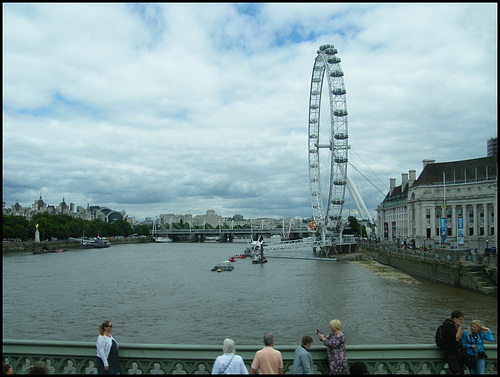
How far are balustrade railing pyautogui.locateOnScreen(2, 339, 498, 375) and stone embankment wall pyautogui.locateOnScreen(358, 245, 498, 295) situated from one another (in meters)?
22.7

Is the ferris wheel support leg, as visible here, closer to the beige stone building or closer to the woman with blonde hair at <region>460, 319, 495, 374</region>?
the beige stone building

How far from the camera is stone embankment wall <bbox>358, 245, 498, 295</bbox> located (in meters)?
25.7

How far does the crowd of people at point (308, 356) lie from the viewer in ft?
15.9

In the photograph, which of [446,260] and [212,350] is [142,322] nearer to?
[212,350]

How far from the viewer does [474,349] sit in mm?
5359

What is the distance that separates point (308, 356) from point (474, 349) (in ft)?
6.93

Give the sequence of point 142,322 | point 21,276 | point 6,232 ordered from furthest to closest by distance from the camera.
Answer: point 6,232 < point 21,276 < point 142,322

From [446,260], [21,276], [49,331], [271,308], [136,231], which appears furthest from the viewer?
[136,231]

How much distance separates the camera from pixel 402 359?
5.09 m

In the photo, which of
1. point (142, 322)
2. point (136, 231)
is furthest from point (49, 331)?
point (136, 231)

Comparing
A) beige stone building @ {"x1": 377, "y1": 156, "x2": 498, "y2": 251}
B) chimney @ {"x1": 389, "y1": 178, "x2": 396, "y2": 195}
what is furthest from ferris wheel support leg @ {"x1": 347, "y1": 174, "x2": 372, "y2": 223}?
chimney @ {"x1": 389, "y1": 178, "x2": 396, "y2": 195}

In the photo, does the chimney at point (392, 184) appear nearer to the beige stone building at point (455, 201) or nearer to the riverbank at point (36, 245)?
the beige stone building at point (455, 201)

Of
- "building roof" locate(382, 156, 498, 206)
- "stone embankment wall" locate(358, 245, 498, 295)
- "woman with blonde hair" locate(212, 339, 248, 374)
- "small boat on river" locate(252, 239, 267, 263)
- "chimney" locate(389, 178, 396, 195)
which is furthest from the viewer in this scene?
"chimney" locate(389, 178, 396, 195)

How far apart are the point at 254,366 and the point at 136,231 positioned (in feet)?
606
